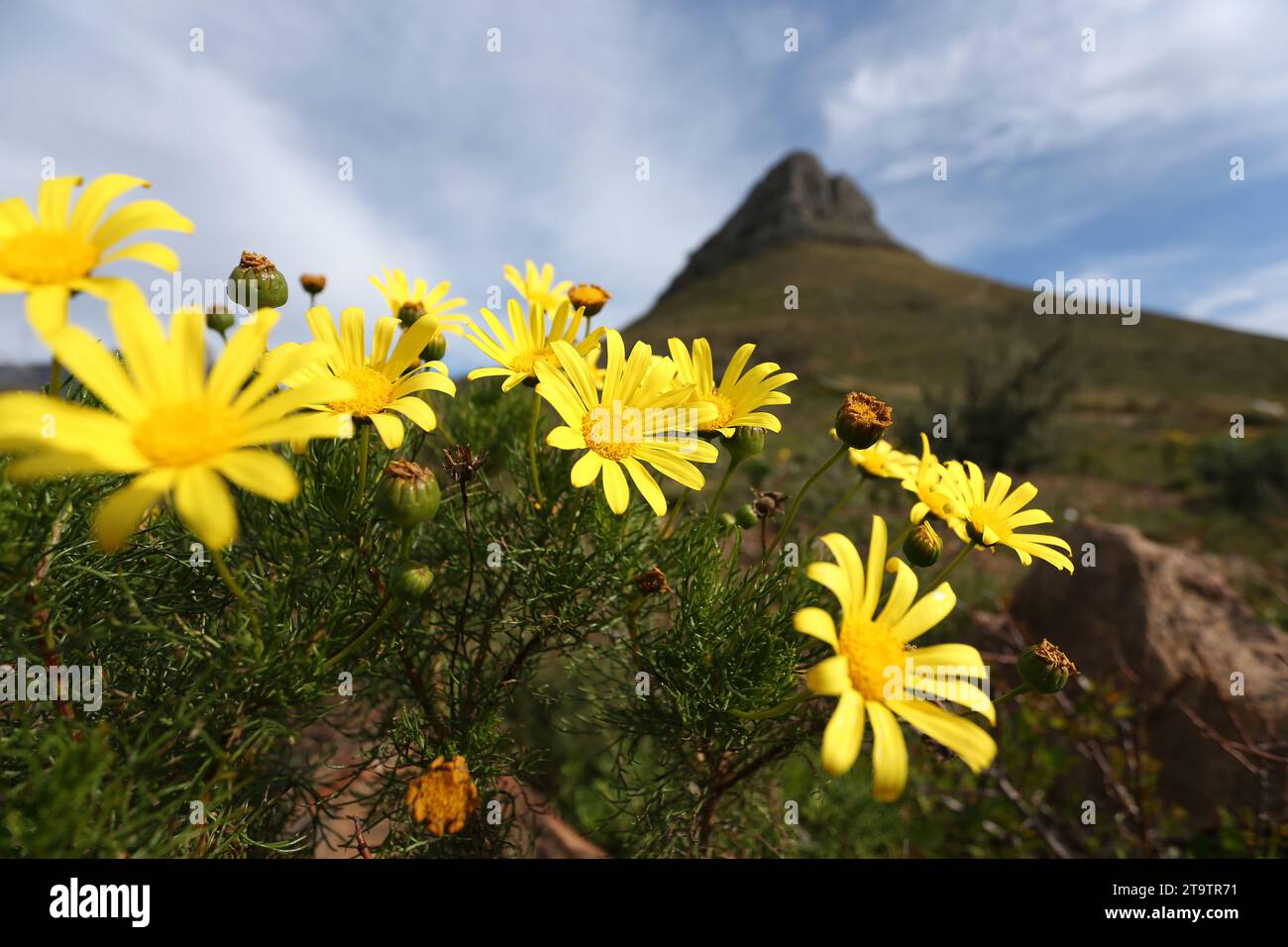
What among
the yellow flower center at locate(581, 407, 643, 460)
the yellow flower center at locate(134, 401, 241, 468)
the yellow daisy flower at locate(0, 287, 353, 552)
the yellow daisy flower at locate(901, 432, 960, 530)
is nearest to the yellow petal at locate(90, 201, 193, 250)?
the yellow daisy flower at locate(0, 287, 353, 552)

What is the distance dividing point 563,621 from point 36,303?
2.93 ft

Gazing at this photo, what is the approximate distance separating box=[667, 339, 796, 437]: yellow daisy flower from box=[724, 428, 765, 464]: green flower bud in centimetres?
2

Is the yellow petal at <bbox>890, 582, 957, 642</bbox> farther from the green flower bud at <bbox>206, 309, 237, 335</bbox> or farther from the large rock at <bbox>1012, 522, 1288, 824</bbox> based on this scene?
the large rock at <bbox>1012, 522, 1288, 824</bbox>

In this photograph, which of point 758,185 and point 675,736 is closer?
point 675,736

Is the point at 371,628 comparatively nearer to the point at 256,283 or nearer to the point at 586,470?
the point at 586,470

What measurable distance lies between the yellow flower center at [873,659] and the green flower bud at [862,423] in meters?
0.44

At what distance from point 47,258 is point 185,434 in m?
0.29

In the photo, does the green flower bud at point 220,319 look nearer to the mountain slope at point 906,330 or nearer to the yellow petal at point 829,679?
the yellow petal at point 829,679

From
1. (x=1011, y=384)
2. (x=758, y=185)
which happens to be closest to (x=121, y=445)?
(x=1011, y=384)

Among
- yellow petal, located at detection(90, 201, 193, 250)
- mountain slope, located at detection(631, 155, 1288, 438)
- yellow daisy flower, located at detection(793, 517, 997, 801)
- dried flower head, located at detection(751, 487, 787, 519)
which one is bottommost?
yellow daisy flower, located at detection(793, 517, 997, 801)

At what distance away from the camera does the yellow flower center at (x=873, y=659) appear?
889 millimetres

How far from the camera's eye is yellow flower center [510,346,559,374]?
4.33 feet
